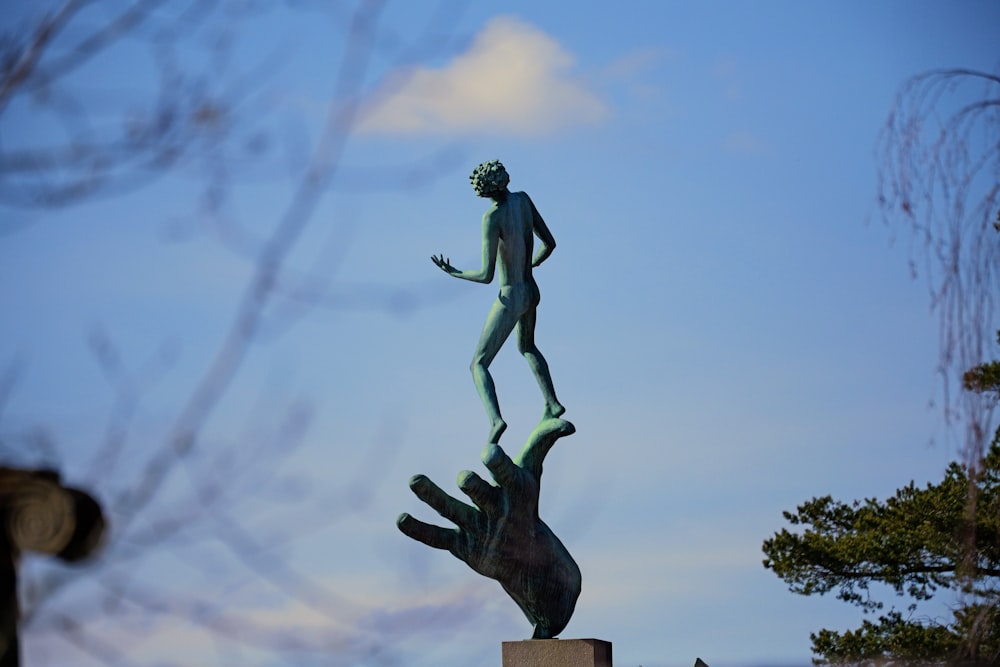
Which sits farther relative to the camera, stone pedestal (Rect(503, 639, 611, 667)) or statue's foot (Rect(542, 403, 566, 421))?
statue's foot (Rect(542, 403, 566, 421))

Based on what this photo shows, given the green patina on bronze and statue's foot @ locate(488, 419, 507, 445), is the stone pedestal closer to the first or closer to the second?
the green patina on bronze

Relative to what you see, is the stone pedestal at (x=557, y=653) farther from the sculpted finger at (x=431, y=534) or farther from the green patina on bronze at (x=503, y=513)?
the sculpted finger at (x=431, y=534)

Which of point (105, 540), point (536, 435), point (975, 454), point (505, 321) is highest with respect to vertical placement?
point (505, 321)

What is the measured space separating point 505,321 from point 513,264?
0.37 metres

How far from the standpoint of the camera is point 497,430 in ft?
29.6

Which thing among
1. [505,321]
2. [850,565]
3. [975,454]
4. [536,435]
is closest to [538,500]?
[536,435]

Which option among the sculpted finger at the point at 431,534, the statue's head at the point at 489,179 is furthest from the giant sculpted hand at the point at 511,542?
the statue's head at the point at 489,179

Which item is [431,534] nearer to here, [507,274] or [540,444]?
[540,444]

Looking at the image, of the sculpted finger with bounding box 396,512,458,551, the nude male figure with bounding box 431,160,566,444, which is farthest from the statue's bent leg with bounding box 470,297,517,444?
the sculpted finger with bounding box 396,512,458,551

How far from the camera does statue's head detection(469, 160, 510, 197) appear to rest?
30.5ft

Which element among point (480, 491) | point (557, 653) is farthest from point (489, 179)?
point (557, 653)

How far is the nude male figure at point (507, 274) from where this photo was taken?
30.5ft

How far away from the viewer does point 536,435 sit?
9.19m

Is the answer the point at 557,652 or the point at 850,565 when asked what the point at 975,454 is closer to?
the point at 557,652
